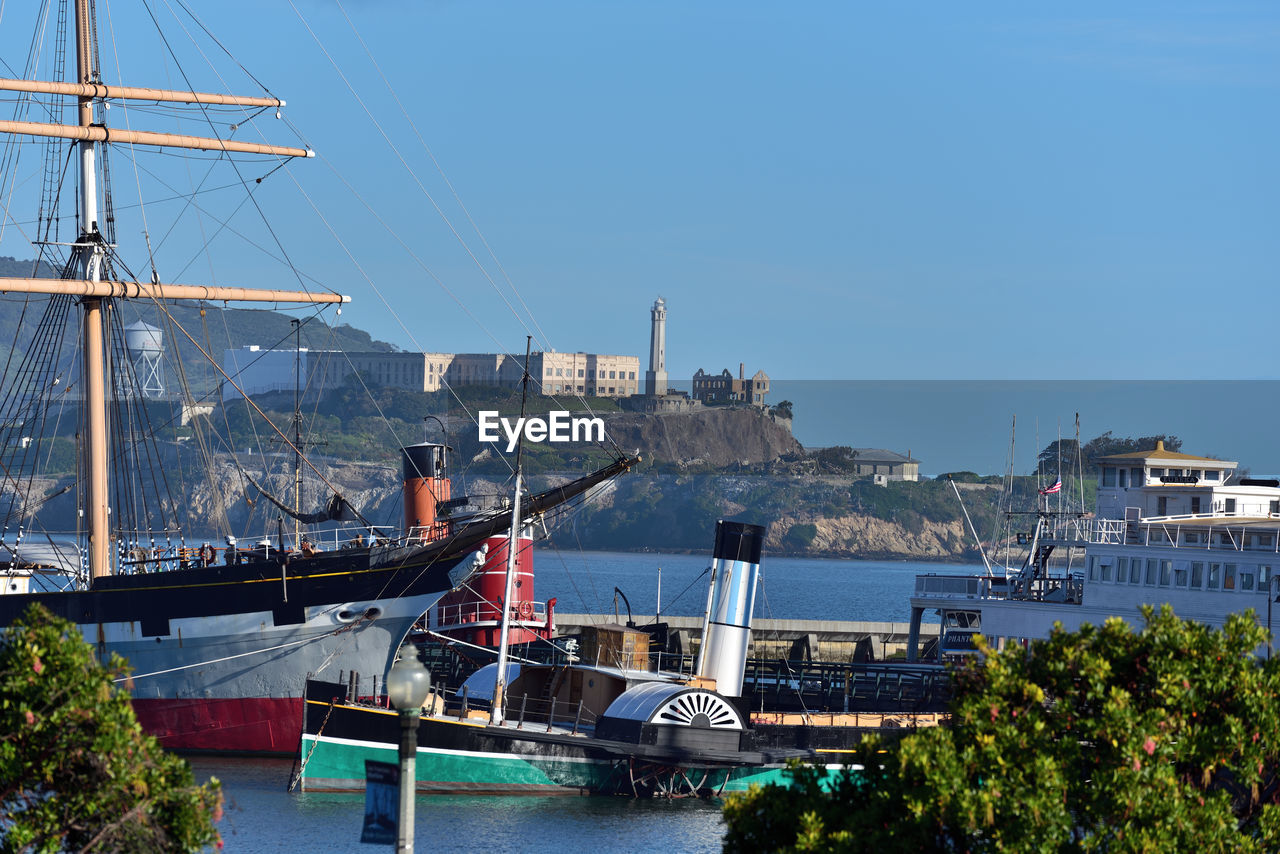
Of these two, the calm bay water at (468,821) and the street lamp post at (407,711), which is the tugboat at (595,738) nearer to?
the calm bay water at (468,821)

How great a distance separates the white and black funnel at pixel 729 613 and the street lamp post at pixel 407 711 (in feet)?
89.6

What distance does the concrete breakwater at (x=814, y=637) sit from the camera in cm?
7481

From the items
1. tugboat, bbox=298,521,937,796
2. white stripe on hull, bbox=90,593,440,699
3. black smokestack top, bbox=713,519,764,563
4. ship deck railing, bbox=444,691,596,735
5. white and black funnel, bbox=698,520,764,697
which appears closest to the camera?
tugboat, bbox=298,521,937,796

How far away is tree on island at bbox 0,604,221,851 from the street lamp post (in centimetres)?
229

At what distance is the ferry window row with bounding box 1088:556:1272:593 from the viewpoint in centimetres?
4997

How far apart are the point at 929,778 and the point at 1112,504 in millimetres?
46600

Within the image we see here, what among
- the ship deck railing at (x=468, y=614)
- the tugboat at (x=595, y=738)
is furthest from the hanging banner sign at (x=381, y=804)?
the ship deck railing at (x=468, y=614)

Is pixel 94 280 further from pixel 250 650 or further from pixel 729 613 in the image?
pixel 729 613

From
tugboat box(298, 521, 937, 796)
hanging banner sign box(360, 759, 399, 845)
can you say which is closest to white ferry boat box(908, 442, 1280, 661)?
tugboat box(298, 521, 937, 796)

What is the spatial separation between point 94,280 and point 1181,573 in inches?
1381

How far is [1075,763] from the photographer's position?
18516 millimetres

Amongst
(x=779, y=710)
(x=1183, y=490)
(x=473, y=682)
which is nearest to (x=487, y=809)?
(x=473, y=682)

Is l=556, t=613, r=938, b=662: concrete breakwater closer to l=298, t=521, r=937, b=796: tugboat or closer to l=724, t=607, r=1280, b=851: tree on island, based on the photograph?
l=298, t=521, r=937, b=796: tugboat

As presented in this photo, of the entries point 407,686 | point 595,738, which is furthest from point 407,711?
point 595,738
